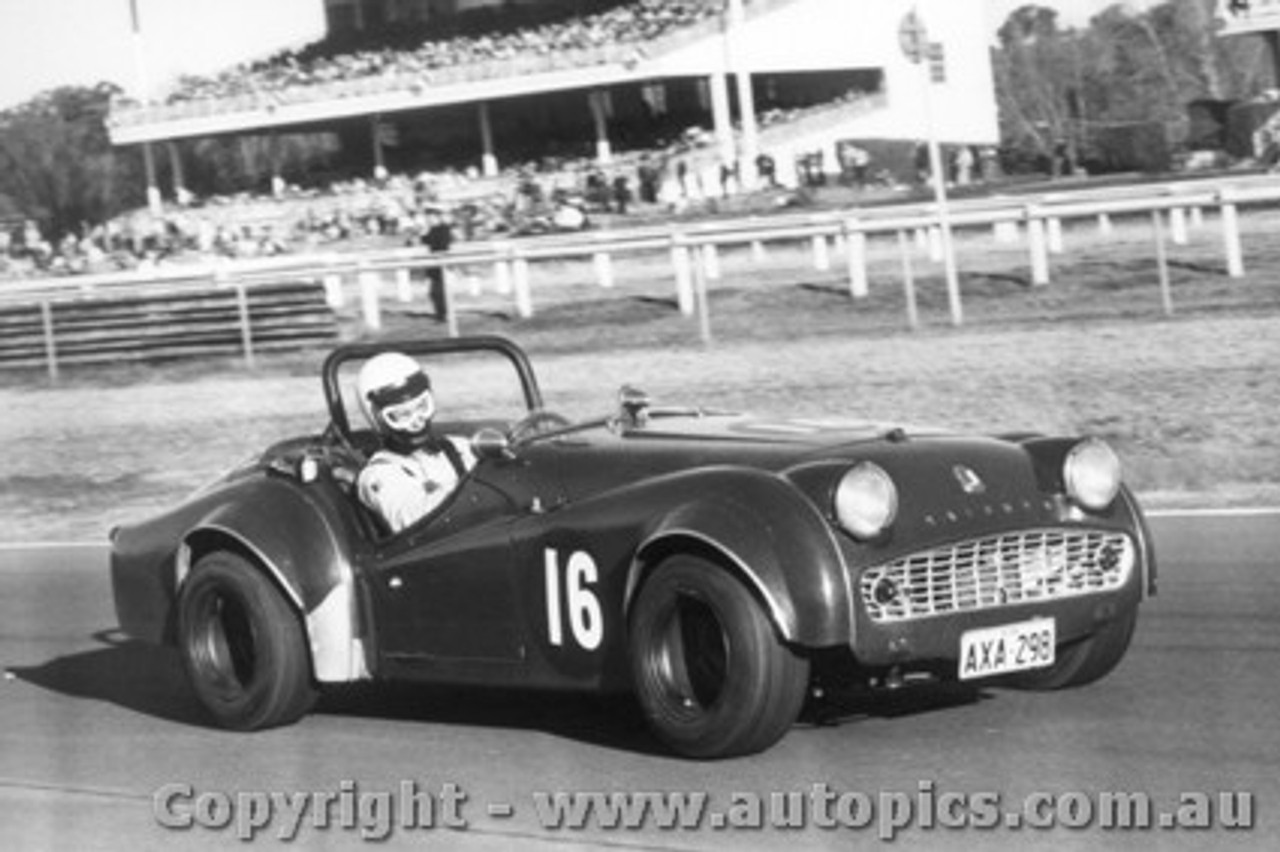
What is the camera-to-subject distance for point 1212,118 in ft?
150

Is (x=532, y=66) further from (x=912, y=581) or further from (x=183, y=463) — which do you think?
(x=912, y=581)

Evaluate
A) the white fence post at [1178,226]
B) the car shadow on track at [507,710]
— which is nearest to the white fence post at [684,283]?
the white fence post at [1178,226]

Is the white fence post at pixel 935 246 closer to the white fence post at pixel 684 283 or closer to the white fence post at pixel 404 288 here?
the white fence post at pixel 684 283

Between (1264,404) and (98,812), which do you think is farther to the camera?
(1264,404)

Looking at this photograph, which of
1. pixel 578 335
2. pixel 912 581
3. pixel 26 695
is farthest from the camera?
pixel 578 335

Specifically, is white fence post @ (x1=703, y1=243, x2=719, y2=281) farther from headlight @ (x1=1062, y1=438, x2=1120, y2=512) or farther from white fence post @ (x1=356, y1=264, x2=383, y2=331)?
headlight @ (x1=1062, y1=438, x2=1120, y2=512)

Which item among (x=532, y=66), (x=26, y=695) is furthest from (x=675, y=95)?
(x=26, y=695)

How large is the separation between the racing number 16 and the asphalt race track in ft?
1.13

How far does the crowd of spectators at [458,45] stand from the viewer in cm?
6031

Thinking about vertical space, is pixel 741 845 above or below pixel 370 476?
below

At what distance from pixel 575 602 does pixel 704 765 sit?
0.66 m

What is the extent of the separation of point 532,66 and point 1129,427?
44723 millimetres

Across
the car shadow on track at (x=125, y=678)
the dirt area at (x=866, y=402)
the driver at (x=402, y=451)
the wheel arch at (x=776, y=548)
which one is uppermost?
the driver at (x=402, y=451)

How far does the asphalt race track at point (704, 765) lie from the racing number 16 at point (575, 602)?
34 cm
